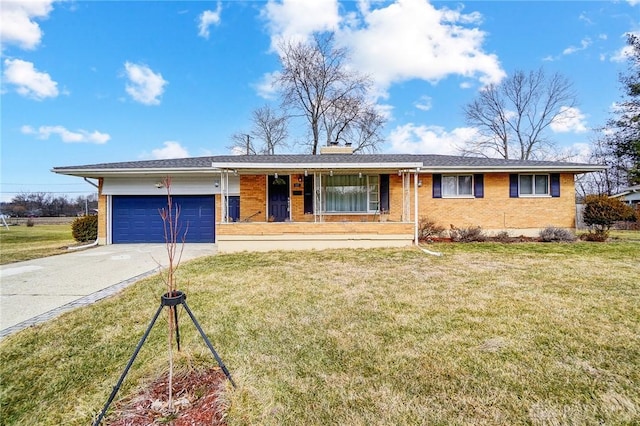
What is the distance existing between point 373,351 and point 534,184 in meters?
12.2

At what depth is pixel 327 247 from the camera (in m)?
10.2

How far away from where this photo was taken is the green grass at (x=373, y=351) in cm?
225

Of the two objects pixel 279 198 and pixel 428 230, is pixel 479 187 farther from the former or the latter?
pixel 279 198

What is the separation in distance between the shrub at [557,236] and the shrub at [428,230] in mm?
3575

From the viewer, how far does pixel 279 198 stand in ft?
39.9

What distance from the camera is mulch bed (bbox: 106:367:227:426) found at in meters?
2.06

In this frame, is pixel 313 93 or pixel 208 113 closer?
pixel 208 113

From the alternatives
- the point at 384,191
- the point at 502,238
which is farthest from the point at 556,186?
the point at 384,191

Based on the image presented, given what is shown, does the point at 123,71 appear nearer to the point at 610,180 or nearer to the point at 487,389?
the point at 487,389

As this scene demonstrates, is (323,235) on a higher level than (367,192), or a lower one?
lower

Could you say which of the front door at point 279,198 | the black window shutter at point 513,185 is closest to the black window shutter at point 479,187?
the black window shutter at point 513,185

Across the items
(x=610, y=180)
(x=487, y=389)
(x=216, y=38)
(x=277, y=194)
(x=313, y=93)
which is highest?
(x=313, y=93)

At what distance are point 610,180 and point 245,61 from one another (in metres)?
33.1

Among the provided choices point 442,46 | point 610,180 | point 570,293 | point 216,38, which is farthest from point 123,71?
point 610,180
